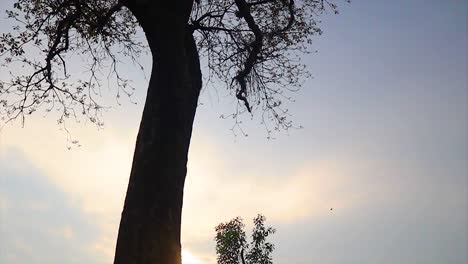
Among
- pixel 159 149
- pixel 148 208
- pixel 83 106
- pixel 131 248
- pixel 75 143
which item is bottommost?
pixel 131 248

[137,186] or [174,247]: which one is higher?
[137,186]

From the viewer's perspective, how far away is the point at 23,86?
8.75 meters

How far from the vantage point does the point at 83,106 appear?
30.6 ft

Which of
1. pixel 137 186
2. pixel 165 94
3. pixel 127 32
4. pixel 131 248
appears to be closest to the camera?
pixel 131 248

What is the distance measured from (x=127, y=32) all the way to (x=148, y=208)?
20.8 feet

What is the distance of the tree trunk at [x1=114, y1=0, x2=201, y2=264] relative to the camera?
15.6ft

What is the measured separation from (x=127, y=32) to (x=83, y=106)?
216 cm

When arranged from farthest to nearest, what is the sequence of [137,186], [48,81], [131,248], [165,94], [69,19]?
[48,81], [69,19], [165,94], [137,186], [131,248]

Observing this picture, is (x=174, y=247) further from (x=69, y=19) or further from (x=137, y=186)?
(x=69, y=19)

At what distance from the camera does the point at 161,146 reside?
17.3 ft

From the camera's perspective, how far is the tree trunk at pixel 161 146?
4750 millimetres

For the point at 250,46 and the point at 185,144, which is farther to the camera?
the point at 250,46

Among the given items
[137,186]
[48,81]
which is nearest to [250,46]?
[48,81]

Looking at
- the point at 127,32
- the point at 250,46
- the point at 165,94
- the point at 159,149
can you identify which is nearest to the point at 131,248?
the point at 159,149
